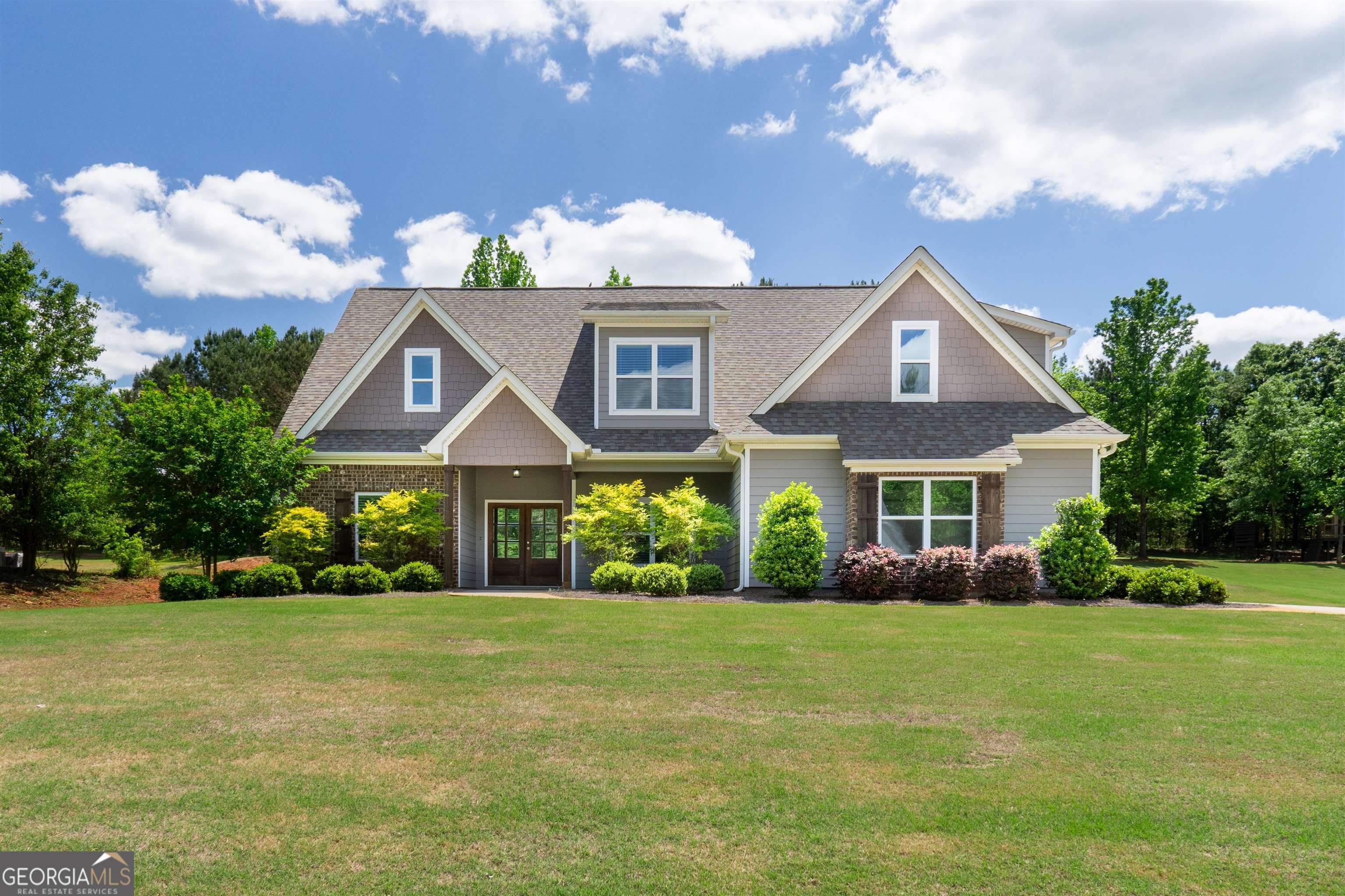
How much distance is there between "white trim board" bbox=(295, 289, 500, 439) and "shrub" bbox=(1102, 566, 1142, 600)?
1468cm

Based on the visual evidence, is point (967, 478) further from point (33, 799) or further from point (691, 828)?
point (33, 799)

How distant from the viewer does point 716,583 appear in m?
17.1

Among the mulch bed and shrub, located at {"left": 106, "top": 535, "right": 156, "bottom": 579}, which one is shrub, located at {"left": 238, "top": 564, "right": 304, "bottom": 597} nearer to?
the mulch bed

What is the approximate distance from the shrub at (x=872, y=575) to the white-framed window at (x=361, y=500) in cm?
1112

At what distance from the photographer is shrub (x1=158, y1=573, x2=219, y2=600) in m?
16.2

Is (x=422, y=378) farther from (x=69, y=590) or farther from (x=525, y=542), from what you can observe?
(x=69, y=590)

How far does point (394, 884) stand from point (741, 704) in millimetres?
3819

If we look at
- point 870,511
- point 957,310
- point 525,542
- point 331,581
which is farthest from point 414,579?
point 957,310

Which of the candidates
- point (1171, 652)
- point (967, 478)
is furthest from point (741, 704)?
point (967, 478)

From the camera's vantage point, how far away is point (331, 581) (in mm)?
16859

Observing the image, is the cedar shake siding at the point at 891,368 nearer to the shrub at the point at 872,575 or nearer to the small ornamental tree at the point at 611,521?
the shrub at the point at 872,575

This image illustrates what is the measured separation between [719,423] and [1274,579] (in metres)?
19.1

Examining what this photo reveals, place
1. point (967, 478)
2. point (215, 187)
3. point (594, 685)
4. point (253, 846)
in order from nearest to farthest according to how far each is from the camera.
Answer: point (253, 846)
point (594, 685)
point (967, 478)
point (215, 187)

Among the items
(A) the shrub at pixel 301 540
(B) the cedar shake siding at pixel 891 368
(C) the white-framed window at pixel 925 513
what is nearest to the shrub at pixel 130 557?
(A) the shrub at pixel 301 540
